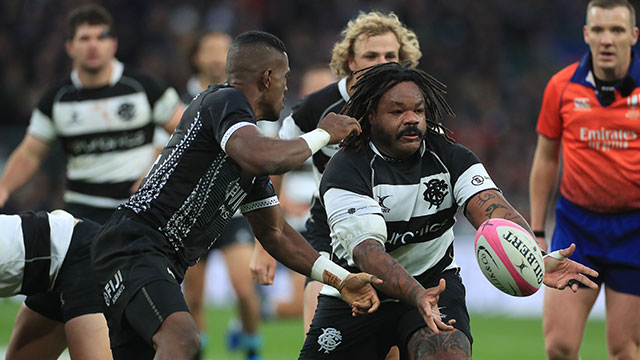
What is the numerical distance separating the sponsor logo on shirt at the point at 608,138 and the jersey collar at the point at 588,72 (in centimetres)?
35

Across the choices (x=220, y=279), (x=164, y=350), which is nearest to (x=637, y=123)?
(x=164, y=350)

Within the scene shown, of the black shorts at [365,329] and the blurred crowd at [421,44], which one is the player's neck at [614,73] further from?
the blurred crowd at [421,44]

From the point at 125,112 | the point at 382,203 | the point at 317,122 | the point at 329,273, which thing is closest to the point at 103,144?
the point at 125,112

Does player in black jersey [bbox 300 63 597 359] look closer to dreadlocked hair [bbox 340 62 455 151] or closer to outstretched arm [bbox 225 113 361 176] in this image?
dreadlocked hair [bbox 340 62 455 151]

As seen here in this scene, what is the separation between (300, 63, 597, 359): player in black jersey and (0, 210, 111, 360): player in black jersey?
1.29 meters

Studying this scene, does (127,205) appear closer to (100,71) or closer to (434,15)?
(100,71)

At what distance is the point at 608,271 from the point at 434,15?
15824mm

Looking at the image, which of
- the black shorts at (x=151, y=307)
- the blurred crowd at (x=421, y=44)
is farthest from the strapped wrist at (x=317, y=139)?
the blurred crowd at (x=421, y=44)

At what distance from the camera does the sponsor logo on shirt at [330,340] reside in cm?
525

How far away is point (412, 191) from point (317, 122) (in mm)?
1576

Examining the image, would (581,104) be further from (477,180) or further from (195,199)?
(195,199)

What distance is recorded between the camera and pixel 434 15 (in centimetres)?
2186

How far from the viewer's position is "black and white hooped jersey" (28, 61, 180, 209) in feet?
27.5

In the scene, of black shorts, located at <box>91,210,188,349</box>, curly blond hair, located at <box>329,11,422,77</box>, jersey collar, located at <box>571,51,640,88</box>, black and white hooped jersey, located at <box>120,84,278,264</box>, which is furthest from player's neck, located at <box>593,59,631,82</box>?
black shorts, located at <box>91,210,188,349</box>
